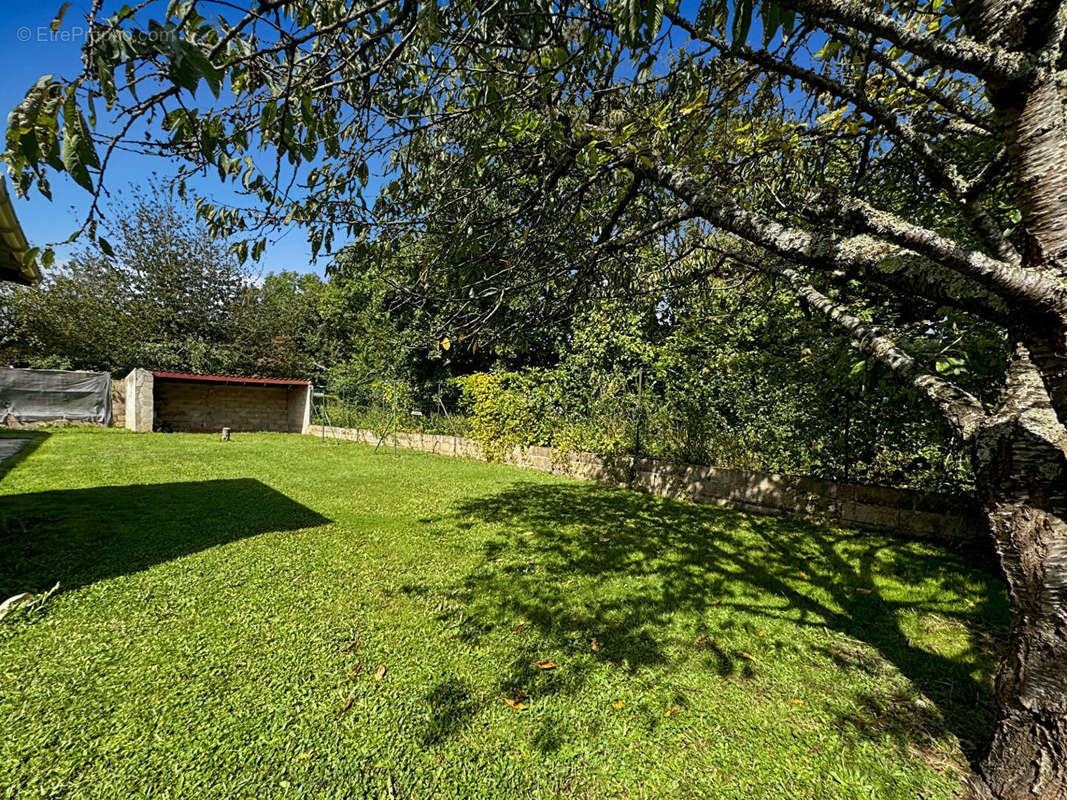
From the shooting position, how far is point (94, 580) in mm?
3096

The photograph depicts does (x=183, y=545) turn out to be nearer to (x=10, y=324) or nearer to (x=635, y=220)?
(x=635, y=220)

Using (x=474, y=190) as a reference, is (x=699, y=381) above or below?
below

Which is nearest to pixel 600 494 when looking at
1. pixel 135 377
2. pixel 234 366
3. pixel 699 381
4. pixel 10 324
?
pixel 699 381

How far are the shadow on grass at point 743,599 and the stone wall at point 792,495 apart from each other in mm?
343

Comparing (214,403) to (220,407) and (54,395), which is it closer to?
(220,407)

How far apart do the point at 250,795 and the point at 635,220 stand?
4.51m

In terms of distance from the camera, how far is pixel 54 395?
13.2m

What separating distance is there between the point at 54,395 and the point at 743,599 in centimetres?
1952

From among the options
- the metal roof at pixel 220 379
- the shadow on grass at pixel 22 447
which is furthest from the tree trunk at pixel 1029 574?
the metal roof at pixel 220 379

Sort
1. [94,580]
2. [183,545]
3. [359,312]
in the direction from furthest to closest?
[359,312] → [183,545] → [94,580]

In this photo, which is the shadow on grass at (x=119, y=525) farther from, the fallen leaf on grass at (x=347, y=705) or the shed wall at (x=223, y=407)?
the shed wall at (x=223, y=407)

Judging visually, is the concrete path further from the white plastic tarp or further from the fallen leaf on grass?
the fallen leaf on grass

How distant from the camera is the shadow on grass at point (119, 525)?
325 centimetres

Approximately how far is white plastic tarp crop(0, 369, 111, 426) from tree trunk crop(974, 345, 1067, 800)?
2010 centimetres
